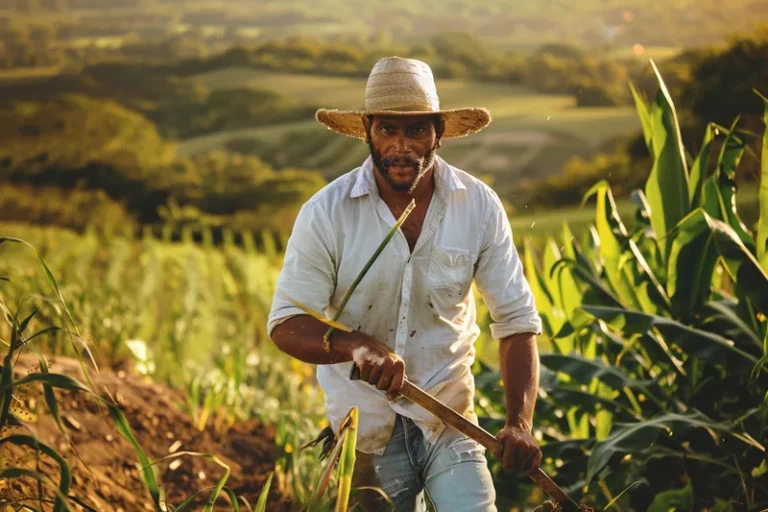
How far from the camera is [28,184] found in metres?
9.91

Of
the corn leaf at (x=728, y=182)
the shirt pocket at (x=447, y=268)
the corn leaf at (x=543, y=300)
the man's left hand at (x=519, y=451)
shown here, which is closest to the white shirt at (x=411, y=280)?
the shirt pocket at (x=447, y=268)

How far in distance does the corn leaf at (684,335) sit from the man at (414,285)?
67cm

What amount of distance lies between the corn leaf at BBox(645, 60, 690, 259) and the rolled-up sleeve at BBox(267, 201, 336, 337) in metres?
1.48

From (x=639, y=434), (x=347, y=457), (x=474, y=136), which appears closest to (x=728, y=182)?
(x=639, y=434)

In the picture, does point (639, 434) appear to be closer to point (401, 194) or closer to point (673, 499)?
point (673, 499)

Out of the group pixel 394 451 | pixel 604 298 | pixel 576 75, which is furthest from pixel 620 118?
pixel 394 451

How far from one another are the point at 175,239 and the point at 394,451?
744 centimetres

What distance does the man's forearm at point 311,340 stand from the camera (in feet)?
8.20

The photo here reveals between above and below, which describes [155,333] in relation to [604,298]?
below

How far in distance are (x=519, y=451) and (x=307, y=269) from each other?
627 millimetres

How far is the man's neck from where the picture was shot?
2801 millimetres

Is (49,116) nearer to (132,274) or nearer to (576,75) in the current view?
(132,274)

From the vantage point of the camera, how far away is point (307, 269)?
2.70 metres

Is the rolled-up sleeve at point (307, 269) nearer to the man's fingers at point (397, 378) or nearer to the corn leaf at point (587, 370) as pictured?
the man's fingers at point (397, 378)
